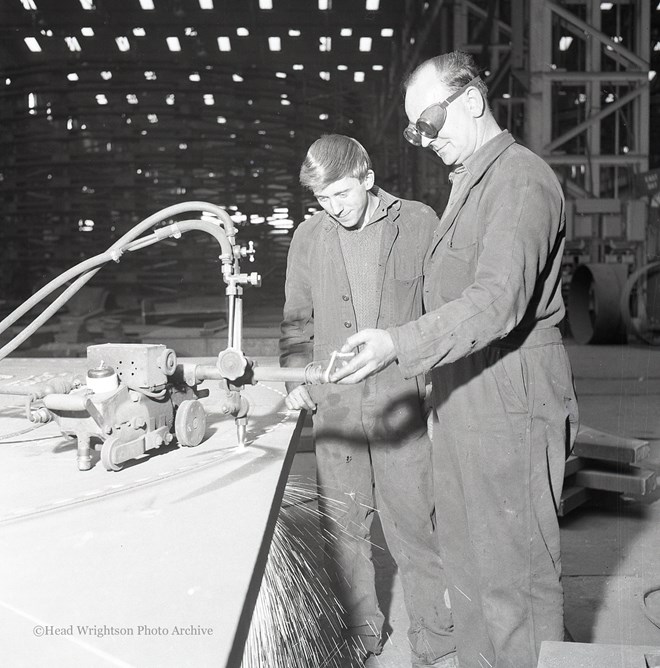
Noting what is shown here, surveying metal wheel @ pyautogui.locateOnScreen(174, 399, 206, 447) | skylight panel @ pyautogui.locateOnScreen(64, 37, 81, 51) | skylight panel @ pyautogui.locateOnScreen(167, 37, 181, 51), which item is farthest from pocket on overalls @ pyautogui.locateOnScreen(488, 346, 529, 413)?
skylight panel @ pyautogui.locateOnScreen(64, 37, 81, 51)

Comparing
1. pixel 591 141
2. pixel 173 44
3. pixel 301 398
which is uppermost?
pixel 173 44

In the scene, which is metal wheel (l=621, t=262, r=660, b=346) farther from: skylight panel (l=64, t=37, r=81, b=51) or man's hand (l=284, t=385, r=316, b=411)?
skylight panel (l=64, t=37, r=81, b=51)

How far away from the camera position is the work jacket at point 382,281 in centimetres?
209

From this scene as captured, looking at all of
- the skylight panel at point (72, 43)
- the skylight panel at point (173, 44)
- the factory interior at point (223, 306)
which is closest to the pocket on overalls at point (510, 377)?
the factory interior at point (223, 306)

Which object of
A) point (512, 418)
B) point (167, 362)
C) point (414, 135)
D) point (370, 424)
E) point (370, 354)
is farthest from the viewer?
point (370, 424)

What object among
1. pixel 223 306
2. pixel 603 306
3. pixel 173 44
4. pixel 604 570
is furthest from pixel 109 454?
pixel 173 44

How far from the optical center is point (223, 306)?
859cm

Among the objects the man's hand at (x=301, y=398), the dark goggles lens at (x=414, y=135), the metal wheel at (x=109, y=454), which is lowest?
the metal wheel at (x=109, y=454)

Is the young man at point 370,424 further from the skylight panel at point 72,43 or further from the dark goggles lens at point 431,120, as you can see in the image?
the skylight panel at point 72,43

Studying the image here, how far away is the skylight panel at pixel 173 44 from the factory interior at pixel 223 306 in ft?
0.09

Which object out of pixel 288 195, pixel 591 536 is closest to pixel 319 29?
pixel 288 195

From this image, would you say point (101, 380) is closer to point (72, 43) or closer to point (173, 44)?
point (173, 44)

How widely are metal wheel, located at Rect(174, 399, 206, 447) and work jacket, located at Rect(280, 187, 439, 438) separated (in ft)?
1.19

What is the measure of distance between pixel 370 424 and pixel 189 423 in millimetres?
500
